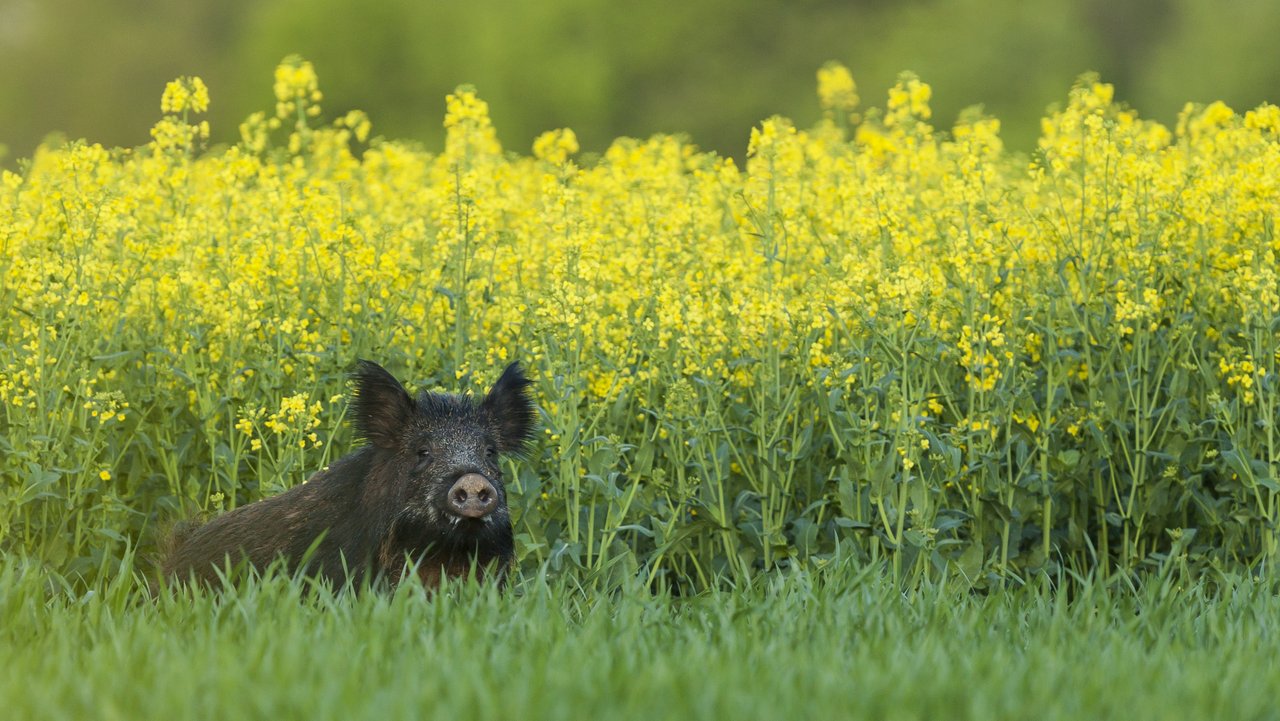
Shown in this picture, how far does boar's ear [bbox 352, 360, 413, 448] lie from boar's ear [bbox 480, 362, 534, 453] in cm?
31

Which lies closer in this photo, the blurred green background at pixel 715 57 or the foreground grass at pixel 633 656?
the foreground grass at pixel 633 656


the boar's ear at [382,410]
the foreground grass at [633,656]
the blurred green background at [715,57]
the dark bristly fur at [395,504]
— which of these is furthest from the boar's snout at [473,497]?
the blurred green background at [715,57]

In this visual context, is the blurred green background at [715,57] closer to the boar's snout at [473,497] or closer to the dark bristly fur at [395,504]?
the dark bristly fur at [395,504]

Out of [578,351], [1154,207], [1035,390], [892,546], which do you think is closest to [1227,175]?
[1154,207]

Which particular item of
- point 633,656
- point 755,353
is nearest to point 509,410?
point 755,353

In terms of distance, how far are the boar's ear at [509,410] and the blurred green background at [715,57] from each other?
2230 cm

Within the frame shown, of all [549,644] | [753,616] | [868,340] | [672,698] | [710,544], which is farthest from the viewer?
[868,340]

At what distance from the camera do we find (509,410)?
603 centimetres

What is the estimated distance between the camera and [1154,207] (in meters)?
7.78

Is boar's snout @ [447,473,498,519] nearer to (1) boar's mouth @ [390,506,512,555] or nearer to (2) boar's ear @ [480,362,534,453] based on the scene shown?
(1) boar's mouth @ [390,506,512,555]

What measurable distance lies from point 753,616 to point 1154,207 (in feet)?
12.5

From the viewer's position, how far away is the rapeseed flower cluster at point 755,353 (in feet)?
22.1

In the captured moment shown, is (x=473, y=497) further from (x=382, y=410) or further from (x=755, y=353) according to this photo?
(x=755, y=353)

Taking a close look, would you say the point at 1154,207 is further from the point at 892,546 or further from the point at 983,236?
the point at 892,546
